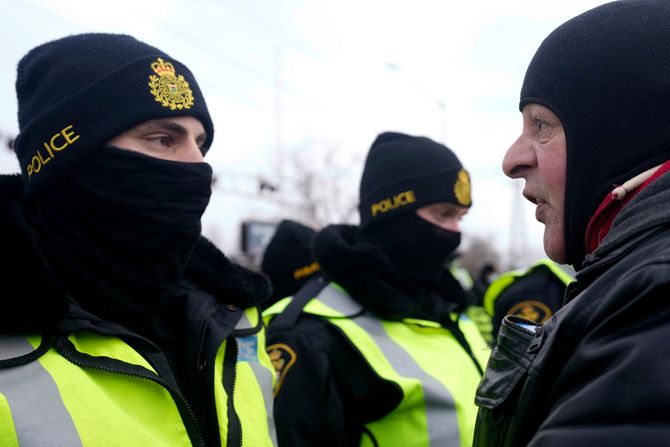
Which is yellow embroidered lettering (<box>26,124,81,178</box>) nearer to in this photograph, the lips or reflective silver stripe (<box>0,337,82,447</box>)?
reflective silver stripe (<box>0,337,82,447</box>)

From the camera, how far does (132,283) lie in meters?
1.84

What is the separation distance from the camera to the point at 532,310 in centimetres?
350

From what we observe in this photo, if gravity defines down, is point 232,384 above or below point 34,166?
below

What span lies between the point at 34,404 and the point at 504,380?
1077 millimetres

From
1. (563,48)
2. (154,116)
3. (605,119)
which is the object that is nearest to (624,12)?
(563,48)

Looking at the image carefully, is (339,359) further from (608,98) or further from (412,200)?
(608,98)

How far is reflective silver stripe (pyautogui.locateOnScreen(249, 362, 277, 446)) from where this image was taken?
2.06 metres

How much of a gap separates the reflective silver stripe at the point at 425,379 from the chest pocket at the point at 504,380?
1.12m

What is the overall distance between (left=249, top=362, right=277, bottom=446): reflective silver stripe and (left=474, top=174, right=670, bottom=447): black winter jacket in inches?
39.8

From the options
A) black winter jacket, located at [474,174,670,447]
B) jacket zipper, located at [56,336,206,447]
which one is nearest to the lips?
black winter jacket, located at [474,174,670,447]

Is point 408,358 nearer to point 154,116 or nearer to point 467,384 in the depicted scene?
point 467,384

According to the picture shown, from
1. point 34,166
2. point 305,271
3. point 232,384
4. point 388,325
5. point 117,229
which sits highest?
point 34,166

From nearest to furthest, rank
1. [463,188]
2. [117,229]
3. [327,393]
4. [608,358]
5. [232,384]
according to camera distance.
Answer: [608,358]
[117,229]
[232,384]
[327,393]
[463,188]

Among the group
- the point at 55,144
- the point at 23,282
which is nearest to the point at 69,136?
the point at 55,144
